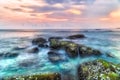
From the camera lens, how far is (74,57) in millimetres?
5469

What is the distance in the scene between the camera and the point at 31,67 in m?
5.11

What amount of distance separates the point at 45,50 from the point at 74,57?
0.78 metres

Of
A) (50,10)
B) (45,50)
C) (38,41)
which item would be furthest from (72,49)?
(50,10)

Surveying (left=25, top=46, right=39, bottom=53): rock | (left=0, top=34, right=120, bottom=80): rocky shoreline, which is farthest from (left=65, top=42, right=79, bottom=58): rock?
(left=25, top=46, right=39, bottom=53): rock

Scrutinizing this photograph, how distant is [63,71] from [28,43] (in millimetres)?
1171

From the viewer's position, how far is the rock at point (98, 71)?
16.2 ft

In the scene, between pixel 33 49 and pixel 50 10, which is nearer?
pixel 33 49

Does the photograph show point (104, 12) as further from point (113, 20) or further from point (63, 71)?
point (63, 71)

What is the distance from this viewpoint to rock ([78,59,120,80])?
16.2 feet

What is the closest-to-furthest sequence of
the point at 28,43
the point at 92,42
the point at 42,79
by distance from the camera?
the point at 42,79 → the point at 28,43 → the point at 92,42

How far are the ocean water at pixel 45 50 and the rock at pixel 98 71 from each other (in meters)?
0.19

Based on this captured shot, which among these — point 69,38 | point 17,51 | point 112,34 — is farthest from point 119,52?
point 17,51

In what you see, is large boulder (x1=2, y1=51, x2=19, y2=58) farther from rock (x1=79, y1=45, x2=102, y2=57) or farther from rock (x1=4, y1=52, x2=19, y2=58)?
rock (x1=79, y1=45, x2=102, y2=57)

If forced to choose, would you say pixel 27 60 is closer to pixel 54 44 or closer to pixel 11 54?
pixel 11 54
